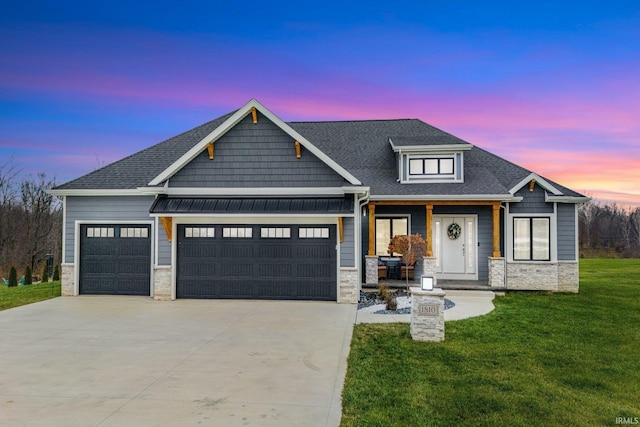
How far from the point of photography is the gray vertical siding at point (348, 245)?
39.4ft

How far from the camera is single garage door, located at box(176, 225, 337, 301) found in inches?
480

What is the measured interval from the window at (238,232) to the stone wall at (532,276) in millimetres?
9300

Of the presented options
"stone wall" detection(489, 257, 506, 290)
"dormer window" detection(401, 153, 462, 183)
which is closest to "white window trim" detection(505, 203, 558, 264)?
"stone wall" detection(489, 257, 506, 290)

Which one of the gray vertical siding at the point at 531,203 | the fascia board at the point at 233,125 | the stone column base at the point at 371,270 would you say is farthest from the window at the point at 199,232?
the gray vertical siding at the point at 531,203

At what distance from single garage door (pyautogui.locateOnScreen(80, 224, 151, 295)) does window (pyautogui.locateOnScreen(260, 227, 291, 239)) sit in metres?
3.83

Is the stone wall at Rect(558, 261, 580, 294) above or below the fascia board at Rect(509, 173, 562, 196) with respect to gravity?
below

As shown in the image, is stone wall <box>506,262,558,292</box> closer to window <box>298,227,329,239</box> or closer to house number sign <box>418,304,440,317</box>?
window <box>298,227,329,239</box>

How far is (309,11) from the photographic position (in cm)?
1534

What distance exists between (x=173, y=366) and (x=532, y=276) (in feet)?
42.0

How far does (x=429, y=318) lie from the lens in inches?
310

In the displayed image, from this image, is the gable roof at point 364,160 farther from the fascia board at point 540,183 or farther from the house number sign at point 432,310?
the house number sign at point 432,310

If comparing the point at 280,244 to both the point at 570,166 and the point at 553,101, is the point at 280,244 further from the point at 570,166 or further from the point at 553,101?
the point at 570,166

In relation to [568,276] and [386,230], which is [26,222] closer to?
[386,230]

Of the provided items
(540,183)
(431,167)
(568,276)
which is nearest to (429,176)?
(431,167)
